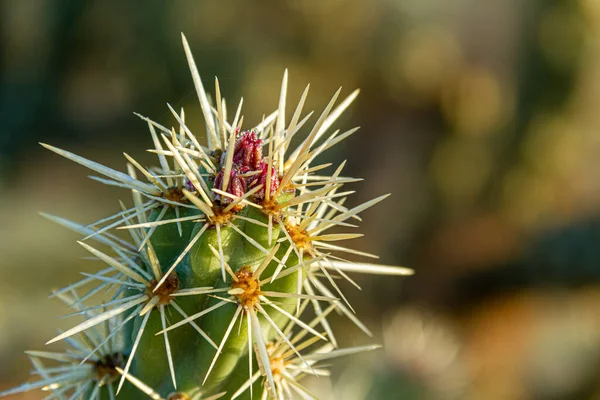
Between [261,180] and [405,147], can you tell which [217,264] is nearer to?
[261,180]

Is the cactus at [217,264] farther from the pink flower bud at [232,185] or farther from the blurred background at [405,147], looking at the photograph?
the blurred background at [405,147]

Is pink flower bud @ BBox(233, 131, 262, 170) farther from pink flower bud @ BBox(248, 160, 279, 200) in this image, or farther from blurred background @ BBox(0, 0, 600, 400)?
blurred background @ BBox(0, 0, 600, 400)

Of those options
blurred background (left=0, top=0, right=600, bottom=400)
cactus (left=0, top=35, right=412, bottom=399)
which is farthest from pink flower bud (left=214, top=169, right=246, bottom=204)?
blurred background (left=0, top=0, right=600, bottom=400)

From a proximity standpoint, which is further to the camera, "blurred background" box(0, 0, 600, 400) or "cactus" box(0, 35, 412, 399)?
"blurred background" box(0, 0, 600, 400)

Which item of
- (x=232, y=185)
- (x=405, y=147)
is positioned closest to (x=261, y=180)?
(x=232, y=185)

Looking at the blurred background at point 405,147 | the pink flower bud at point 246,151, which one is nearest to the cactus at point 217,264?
the pink flower bud at point 246,151

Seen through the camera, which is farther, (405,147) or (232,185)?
(405,147)

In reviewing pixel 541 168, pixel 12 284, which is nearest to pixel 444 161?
pixel 541 168

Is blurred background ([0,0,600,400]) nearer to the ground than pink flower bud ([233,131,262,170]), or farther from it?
nearer to the ground

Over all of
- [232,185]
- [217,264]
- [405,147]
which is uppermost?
[232,185]
